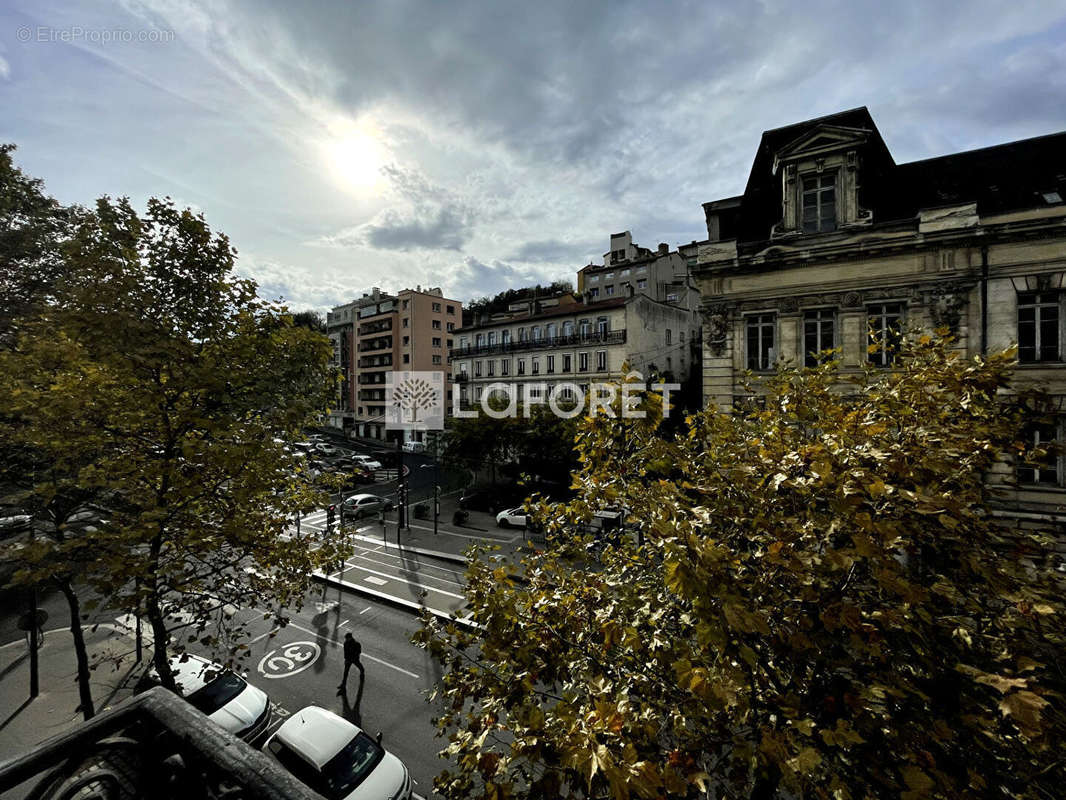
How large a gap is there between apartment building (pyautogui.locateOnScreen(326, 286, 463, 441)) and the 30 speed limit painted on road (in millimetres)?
38725

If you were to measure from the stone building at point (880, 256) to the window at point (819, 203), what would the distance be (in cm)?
4

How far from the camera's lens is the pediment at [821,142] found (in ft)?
49.6

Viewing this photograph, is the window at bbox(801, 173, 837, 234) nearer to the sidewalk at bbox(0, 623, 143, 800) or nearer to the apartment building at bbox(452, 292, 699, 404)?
the apartment building at bbox(452, 292, 699, 404)

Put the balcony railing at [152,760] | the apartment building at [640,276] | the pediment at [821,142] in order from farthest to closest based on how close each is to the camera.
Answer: the apartment building at [640,276] → the pediment at [821,142] → the balcony railing at [152,760]

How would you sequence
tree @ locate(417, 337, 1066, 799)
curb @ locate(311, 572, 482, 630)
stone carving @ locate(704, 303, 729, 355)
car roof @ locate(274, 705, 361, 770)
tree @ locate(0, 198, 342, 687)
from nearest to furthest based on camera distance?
tree @ locate(417, 337, 1066, 799), tree @ locate(0, 198, 342, 687), car roof @ locate(274, 705, 361, 770), curb @ locate(311, 572, 482, 630), stone carving @ locate(704, 303, 729, 355)

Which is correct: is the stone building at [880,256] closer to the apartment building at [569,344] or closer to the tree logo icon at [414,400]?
the apartment building at [569,344]

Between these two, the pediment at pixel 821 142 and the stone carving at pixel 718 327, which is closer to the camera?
the pediment at pixel 821 142

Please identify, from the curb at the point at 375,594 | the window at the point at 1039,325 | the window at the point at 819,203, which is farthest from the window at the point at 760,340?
the curb at the point at 375,594

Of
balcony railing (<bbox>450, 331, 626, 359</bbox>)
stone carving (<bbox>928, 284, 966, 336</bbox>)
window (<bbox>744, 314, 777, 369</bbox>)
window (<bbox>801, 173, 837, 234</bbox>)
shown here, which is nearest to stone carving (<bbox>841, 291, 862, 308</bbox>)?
stone carving (<bbox>928, 284, 966, 336</bbox>)

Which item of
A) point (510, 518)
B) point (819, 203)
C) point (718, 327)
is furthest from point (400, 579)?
point (819, 203)

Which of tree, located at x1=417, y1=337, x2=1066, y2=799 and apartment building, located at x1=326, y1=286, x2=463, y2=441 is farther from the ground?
apartment building, located at x1=326, y1=286, x2=463, y2=441

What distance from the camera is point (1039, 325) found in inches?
536

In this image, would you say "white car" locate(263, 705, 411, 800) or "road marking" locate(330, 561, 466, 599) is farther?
"road marking" locate(330, 561, 466, 599)

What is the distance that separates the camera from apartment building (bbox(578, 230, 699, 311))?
146 ft
